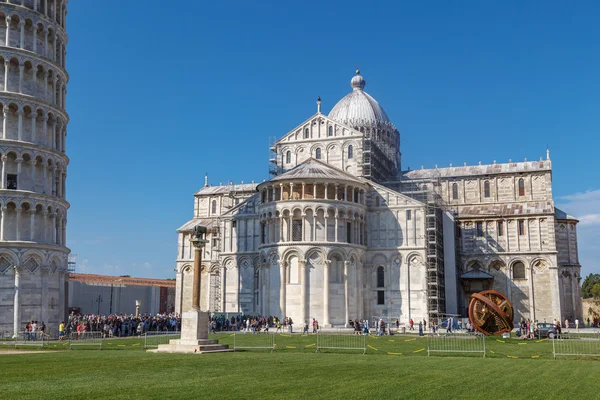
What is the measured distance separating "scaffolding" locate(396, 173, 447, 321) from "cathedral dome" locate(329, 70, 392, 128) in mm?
9598

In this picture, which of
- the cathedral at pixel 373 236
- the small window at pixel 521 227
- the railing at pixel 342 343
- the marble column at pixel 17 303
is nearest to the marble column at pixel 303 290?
the cathedral at pixel 373 236

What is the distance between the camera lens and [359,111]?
7738cm

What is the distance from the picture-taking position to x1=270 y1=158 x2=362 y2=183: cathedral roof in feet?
191

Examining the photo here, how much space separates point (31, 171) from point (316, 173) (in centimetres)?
2459

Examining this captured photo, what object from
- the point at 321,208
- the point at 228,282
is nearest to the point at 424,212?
the point at 321,208

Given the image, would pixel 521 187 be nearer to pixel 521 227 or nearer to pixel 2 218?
pixel 521 227

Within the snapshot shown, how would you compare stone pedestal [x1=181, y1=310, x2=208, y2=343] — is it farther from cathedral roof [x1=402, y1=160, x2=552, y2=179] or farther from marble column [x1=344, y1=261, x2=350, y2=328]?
cathedral roof [x1=402, y1=160, x2=552, y2=179]

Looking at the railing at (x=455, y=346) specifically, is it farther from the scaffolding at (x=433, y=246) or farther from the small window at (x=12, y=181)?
the small window at (x=12, y=181)

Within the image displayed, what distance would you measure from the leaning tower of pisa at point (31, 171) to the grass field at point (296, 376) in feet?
75.7

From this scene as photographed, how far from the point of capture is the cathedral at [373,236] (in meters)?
58.0

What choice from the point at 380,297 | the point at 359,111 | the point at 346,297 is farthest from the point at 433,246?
the point at 359,111

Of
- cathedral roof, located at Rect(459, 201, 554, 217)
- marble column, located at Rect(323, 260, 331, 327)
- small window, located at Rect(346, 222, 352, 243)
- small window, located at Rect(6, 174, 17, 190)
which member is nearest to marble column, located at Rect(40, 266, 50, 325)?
small window, located at Rect(6, 174, 17, 190)

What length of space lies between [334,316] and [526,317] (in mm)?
23912

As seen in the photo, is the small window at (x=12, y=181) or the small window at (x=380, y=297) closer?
the small window at (x=12, y=181)
